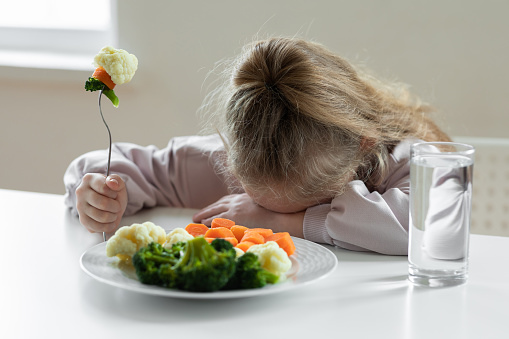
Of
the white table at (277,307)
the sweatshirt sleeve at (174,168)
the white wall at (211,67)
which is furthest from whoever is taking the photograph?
the white wall at (211,67)

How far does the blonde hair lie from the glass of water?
0.26 m

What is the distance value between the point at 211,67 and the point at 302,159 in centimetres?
135

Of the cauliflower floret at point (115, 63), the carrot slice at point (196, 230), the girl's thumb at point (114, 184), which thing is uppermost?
the cauliflower floret at point (115, 63)

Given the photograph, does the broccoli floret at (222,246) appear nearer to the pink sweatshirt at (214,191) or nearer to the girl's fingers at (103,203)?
the pink sweatshirt at (214,191)

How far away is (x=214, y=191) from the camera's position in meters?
1.50

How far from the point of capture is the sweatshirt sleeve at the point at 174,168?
4.52 ft

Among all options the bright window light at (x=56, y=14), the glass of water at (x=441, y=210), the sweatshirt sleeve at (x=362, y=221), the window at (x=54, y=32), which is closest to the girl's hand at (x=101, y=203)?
the sweatshirt sleeve at (x=362, y=221)

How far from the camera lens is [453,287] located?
0.86m

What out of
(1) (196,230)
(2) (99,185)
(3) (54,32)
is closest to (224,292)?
(1) (196,230)

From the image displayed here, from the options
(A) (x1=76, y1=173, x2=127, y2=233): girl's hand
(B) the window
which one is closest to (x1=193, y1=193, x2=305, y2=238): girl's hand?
(A) (x1=76, y1=173, x2=127, y2=233): girl's hand

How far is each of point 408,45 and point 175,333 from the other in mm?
1619

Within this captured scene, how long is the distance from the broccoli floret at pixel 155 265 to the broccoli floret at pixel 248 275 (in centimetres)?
7

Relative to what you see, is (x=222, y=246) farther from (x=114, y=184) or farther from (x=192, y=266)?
(x=114, y=184)

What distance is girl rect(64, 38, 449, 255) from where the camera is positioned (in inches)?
41.6
